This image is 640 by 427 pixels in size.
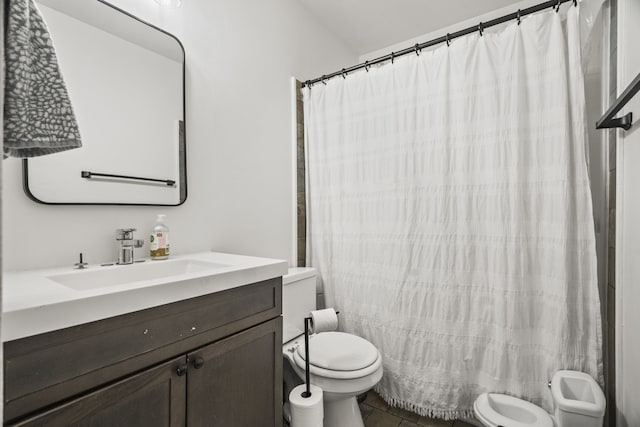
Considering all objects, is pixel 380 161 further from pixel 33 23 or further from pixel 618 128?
pixel 33 23

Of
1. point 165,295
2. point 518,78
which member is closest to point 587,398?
point 518,78

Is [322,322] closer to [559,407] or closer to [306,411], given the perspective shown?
[306,411]

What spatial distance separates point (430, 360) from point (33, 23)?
77.8 inches

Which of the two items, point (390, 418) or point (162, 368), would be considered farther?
point (390, 418)

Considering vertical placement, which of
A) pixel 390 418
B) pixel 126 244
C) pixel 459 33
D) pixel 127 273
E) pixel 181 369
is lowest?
pixel 390 418

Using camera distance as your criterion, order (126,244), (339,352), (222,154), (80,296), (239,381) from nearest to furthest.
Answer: (80,296)
(239,381)
(126,244)
(339,352)
(222,154)

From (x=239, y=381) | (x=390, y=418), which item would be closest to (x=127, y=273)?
(x=239, y=381)

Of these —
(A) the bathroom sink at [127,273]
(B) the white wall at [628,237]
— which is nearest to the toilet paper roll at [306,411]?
(A) the bathroom sink at [127,273]

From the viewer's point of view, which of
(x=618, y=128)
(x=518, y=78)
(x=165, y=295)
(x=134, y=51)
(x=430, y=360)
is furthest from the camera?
(x=430, y=360)

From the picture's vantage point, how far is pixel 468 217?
5.25 feet

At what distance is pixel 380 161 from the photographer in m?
1.87

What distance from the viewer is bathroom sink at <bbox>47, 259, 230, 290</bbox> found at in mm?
1015

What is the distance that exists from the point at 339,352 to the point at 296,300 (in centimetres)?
36

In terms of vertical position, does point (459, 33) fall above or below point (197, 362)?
above
